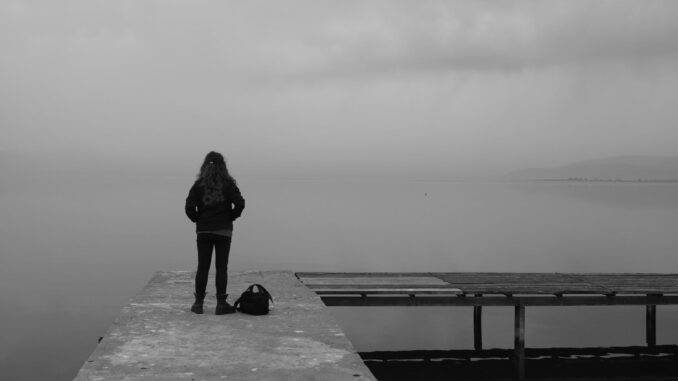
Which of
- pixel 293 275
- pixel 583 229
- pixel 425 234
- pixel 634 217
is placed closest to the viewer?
pixel 293 275

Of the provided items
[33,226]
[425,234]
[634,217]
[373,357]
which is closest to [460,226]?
[425,234]

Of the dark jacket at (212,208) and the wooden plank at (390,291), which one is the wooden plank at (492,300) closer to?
the wooden plank at (390,291)

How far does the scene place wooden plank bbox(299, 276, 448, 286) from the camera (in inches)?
515

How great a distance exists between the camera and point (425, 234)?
208 feet

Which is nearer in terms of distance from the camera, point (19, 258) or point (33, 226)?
point (19, 258)

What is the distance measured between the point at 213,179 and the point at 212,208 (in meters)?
0.39

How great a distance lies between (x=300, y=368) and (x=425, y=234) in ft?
189

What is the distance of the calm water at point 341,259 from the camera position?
74.0ft

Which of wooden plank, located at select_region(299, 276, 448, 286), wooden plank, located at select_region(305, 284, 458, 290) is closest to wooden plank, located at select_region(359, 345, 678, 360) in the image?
wooden plank, located at select_region(299, 276, 448, 286)

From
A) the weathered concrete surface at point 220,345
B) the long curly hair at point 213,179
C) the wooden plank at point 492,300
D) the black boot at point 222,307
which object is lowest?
the wooden plank at point 492,300

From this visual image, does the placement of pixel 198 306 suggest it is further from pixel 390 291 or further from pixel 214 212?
pixel 390 291

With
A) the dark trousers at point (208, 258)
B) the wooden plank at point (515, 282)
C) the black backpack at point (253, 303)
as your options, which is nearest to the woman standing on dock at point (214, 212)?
the dark trousers at point (208, 258)

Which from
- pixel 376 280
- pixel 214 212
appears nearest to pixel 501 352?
pixel 376 280

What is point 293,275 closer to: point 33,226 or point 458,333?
point 458,333
